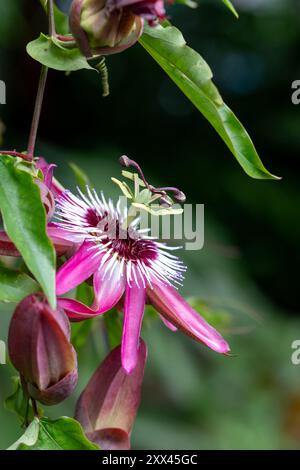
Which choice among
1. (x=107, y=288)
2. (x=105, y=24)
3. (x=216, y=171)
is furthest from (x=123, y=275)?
(x=216, y=171)

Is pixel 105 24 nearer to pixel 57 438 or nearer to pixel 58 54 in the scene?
pixel 58 54

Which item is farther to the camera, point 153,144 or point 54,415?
point 153,144

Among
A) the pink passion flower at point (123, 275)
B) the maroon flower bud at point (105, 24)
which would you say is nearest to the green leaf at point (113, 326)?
the pink passion flower at point (123, 275)

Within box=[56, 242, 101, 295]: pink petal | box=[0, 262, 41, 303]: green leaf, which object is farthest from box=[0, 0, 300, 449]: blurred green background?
box=[0, 262, 41, 303]: green leaf

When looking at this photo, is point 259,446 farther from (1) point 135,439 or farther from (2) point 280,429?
(1) point 135,439

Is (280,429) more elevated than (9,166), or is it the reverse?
(9,166)

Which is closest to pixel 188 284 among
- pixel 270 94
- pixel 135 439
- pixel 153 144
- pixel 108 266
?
pixel 135 439
